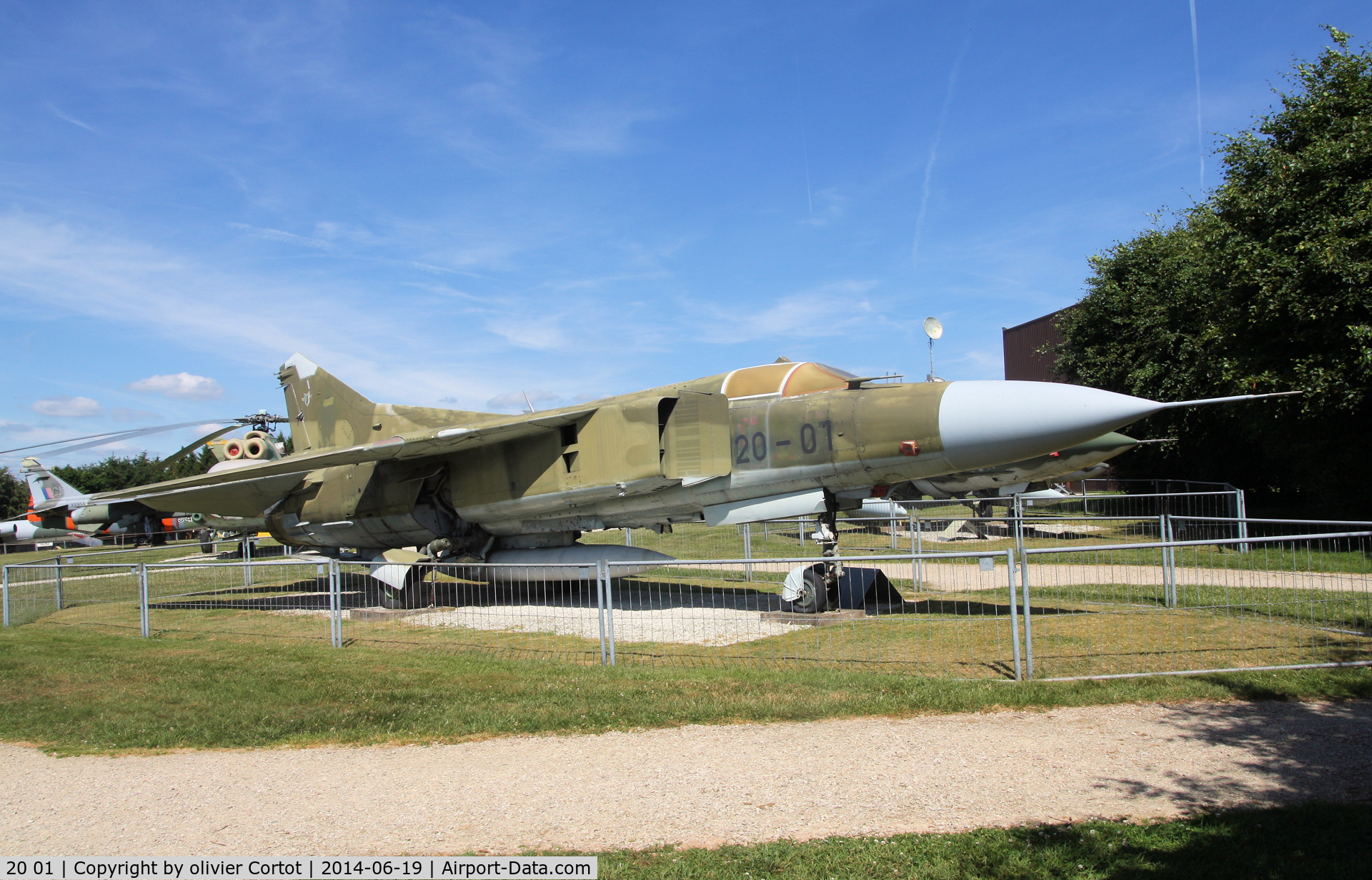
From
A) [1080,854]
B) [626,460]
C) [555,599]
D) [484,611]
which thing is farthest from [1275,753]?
[555,599]

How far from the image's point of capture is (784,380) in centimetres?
1100

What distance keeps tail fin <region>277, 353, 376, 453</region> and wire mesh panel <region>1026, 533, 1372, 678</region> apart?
1214 cm

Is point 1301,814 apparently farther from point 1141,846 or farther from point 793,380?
point 793,380

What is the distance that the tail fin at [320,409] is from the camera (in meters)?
15.8

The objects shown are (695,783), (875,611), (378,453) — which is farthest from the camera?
(378,453)

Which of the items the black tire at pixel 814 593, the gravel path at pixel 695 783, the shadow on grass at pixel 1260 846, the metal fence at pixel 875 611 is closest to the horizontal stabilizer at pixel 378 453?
the metal fence at pixel 875 611

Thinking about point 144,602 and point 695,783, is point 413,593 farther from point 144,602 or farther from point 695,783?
point 695,783

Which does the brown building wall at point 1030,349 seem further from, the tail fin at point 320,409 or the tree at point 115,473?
the tree at point 115,473

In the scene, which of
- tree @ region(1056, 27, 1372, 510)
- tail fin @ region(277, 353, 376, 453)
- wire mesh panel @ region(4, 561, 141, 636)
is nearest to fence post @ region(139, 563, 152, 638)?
wire mesh panel @ region(4, 561, 141, 636)

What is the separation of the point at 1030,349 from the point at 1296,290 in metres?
26.0

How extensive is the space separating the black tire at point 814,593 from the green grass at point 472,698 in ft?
9.90

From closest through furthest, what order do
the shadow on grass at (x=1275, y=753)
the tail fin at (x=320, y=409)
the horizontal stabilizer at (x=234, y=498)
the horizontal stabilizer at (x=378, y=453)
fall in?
the shadow on grass at (x=1275, y=753), the horizontal stabilizer at (x=378, y=453), the horizontal stabilizer at (x=234, y=498), the tail fin at (x=320, y=409)

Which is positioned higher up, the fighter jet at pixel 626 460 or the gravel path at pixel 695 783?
the fighter jet at pixel 626 460

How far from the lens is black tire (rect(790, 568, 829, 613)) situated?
10.6 m
